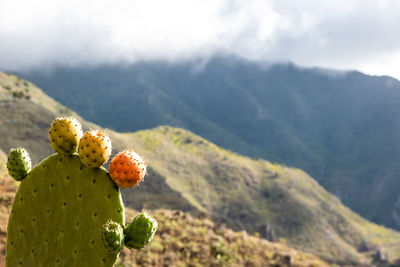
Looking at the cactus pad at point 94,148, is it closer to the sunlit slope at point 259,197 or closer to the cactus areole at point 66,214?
the cactus areole at point 66,214

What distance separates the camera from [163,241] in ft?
51.6

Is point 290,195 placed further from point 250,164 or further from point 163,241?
point 163,241

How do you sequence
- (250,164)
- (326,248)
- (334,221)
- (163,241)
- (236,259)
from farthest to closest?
(250,164)
(334,221)
(326,248)
(236,259)
(163,241)

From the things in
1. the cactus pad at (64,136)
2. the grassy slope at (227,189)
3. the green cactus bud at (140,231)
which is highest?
the cactus pad at (64,136)

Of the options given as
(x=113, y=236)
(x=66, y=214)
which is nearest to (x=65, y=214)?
(x=66, y=214)

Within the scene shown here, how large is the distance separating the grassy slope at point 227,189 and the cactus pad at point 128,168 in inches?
1664

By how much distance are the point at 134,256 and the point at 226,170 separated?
74.6 m

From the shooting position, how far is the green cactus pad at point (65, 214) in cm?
420

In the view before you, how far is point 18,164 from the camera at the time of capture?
14.8 feet

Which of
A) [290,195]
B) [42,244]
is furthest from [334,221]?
[42,244]

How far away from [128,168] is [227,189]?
7716cm

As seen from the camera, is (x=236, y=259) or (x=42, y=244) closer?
(x=42, y=244)

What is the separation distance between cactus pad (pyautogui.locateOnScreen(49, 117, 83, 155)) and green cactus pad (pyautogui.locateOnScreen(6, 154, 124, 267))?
0.18 metres

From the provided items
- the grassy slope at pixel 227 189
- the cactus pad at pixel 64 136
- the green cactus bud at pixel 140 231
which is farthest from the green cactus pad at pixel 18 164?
the grassy slope at pixel 227 189
